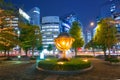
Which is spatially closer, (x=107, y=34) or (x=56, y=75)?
(x=56, y=75)

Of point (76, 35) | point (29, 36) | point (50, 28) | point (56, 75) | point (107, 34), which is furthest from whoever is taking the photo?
point (50, 28)

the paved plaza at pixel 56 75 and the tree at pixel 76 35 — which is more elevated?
the tree at pixel 76 35

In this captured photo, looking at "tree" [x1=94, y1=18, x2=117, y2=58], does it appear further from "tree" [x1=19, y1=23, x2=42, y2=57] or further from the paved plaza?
the paved plaza

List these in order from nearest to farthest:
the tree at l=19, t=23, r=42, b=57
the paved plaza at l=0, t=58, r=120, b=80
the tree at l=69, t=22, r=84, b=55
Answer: the paved plaza at l=0, t=58, r=120, b=80 < the tree at l=19, t=23, r=42, b=57 < the tree at l=69, t=22, r=84, b=55

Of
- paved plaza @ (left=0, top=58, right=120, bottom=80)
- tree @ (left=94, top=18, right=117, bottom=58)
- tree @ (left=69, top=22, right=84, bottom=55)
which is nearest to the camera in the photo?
paved plaza @ (left=0, top=58, right=120, bottom=80)

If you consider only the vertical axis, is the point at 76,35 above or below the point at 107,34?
above

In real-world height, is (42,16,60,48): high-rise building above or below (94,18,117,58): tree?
above

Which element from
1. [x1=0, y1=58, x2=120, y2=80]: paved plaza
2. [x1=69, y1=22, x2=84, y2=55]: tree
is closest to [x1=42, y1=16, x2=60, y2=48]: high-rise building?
[x1=69, y1=22, x2=84, y2=55]: tree

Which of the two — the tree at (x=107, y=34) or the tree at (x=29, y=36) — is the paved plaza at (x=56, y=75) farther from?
the tree at (x=29, y=36)

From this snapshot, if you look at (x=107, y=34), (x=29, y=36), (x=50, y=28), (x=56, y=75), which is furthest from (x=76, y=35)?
(x=50, y=28)

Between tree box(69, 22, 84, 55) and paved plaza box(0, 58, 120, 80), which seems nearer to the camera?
paved plaza box(0, 58, 120, 80)

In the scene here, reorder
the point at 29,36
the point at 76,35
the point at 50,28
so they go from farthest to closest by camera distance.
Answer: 1. the point at 50,28
2. the point at 76,35
3. the point at 29,36

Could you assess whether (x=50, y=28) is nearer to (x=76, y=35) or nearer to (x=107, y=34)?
(x=76, y=35)

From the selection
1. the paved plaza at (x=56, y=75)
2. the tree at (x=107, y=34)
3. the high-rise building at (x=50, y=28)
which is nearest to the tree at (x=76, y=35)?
the tree at (x=107, y=34)
